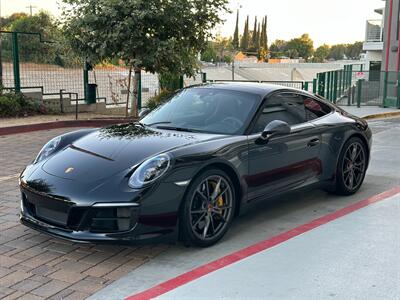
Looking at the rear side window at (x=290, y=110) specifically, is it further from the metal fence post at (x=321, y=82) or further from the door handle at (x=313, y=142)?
the metal fence post at (x=321, y=82)

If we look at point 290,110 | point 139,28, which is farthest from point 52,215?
point 139,28

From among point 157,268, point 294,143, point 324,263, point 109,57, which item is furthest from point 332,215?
point 109,57

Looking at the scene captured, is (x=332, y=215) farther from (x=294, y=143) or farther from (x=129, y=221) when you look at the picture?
(x=129, y=221)

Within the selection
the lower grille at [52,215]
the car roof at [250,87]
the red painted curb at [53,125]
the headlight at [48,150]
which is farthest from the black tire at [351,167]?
the red painted curb at [53,125]

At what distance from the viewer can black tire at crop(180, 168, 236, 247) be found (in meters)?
4.17

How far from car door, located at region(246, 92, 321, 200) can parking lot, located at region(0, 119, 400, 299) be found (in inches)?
15.1

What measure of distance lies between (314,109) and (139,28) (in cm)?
659

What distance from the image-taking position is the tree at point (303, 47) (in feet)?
443

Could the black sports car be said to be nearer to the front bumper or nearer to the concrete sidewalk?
the front bumper

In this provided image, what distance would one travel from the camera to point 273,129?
4.84 meters

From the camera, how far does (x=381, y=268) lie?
3961mm

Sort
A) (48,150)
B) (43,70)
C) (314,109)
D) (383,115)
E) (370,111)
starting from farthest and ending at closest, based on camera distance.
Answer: (370,111) → (383,115) → (43,70) → (314,109) → (48,150)

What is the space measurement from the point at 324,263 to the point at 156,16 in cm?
852

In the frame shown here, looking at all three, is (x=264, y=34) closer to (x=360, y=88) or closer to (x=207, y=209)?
(x=360, y=88)
